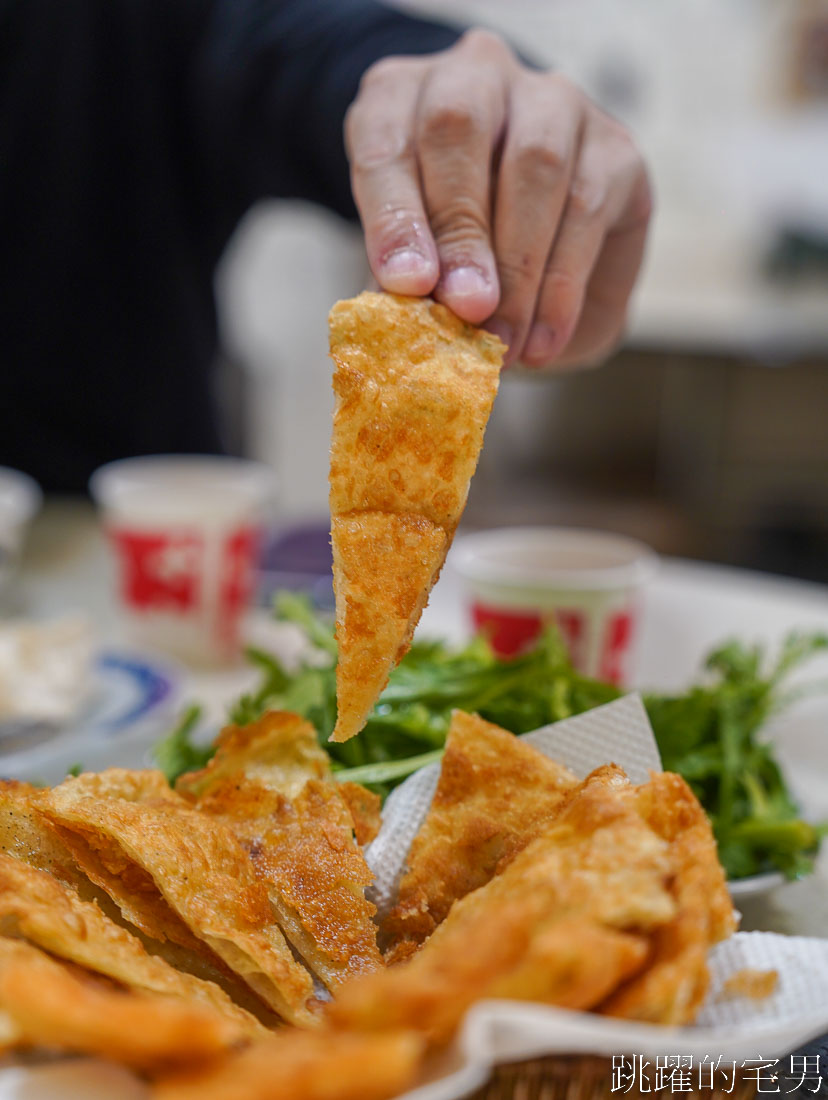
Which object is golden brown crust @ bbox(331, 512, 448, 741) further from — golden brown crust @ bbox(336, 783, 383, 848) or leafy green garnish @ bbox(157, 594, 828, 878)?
leafy green garnish @ bbox(157, 594, 828, 878)

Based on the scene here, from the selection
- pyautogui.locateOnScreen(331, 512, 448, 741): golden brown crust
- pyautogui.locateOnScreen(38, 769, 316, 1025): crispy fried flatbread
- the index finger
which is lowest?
pyautogui.locateOnScreen(38, 769, 316, 1025): crispy fried flatbread

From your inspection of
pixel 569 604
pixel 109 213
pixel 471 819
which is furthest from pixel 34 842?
pixel 109 213

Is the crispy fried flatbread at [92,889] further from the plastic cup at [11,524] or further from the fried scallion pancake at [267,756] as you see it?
the plastic cup at [11,524]

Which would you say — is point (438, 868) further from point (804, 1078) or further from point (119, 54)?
point (119, 54)

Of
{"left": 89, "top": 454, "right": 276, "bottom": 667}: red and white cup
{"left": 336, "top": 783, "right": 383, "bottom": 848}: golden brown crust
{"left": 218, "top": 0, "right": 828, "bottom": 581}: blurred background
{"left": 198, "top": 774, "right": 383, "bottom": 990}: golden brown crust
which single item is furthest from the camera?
{"left": 218, "top": 0, "right": 828, "bottom": 581}: blurred background

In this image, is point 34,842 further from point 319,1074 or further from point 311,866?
point 319,1074

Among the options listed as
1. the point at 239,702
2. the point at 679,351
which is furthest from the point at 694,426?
the point at 239,702

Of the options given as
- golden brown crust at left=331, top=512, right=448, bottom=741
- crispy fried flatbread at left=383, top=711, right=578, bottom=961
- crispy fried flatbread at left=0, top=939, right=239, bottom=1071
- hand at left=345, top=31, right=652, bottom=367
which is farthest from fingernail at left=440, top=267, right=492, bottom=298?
crispy fried flatbread at left=0, top=939, right=239, bottom=1071
